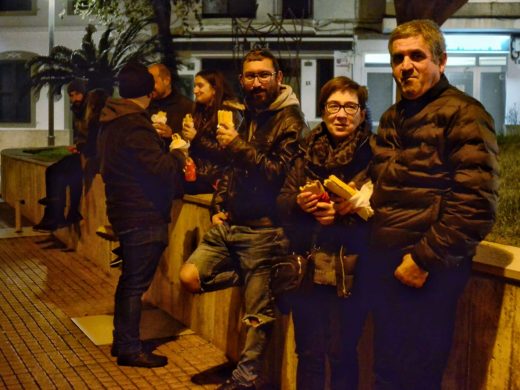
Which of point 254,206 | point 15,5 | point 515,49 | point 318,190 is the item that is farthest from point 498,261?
point 15,5

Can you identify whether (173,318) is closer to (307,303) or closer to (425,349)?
(307,303)

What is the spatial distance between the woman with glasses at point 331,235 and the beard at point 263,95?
596 mm

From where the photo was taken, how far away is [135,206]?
5582mm

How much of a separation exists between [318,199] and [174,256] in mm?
3430

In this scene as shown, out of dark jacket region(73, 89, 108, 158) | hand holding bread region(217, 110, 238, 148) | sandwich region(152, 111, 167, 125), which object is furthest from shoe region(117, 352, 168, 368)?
dark jacket region(73, 89, 108, 158)

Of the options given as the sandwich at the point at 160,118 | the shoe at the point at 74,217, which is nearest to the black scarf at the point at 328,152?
the sandwich at the point at 160,118

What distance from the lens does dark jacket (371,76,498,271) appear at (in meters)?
3.18

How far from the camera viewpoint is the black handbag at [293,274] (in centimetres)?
401

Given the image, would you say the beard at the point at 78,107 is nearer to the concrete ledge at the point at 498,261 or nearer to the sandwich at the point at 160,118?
the sandwich at the point at 160,118

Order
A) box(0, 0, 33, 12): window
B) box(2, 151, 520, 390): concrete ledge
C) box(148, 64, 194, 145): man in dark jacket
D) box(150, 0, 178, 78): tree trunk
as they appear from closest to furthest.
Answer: box(2, 151, 520, 390): concrete ledge, box(148, 64, 194, 145): man in dark jacket, box(150, 0, 178, 78): tree trunk, box(0, 0, 33, 12): window

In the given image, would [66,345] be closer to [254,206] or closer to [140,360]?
[140,360]

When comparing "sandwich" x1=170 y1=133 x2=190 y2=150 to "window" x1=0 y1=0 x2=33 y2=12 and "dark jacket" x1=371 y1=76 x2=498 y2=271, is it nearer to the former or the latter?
"dark jacket" x1=371 y1=76 x2=498 y2=271

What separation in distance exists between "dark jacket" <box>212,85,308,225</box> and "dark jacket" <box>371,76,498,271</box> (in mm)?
973

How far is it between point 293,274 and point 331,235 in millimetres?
265
